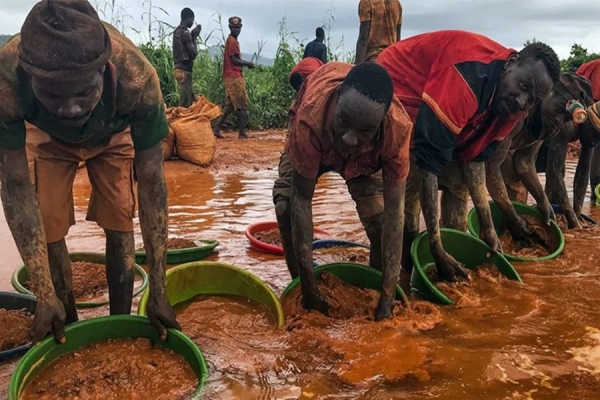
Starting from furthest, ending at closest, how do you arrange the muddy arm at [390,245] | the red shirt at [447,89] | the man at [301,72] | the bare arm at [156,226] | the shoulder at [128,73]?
the man at [301,72]
the red shirt at [447,89]
the muddy arm at [390,245]
the bare arm at [156,226]
the shoulder at [128,73]

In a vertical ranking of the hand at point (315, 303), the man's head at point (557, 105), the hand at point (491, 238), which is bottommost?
the hand at point (315, 303)

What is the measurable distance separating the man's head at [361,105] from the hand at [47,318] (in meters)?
1.26

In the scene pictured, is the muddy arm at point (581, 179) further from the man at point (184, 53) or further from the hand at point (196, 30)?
the hand at point (196, 30)

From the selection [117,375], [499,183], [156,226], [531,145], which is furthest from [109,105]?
[531,145]

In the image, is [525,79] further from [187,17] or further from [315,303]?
[187,17]

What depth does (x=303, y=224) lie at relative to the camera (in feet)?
8.85

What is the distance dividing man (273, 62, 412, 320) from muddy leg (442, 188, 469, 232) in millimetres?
1147

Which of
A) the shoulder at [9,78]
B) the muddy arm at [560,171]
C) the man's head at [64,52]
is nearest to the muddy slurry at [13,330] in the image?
the shoulder at [9,78]

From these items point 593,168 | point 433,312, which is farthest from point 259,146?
point 433,312

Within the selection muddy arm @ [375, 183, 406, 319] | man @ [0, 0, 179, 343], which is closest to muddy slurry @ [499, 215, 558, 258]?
Result: muddy arm @ [375, 183, 406, 319]

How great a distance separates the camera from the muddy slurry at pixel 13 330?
253 cm

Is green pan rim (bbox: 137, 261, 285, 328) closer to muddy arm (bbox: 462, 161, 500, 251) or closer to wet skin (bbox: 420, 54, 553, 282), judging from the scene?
wet skin (bbox: 420, 54, 553, 282)

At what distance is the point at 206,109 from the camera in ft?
25.9

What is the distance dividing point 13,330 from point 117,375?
2.27ft
